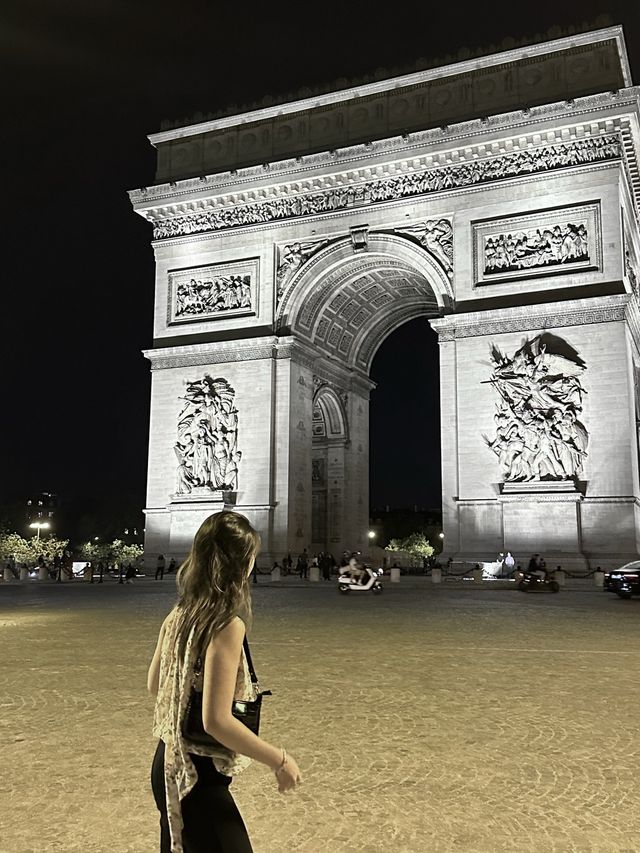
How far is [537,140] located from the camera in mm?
28938

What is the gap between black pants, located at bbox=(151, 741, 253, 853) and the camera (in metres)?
2.42

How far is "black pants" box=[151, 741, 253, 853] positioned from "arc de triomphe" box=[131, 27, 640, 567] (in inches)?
983

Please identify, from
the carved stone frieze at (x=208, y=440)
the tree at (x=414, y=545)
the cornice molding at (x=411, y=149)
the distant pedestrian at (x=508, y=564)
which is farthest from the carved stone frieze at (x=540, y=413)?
the tree at (x=414, y=545)

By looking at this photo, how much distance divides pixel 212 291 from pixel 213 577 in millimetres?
32028

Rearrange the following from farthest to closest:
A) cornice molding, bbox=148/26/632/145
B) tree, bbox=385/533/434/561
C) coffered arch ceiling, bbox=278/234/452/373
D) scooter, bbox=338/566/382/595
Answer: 1. tree, bbox=385/533/434/561
2. coffered arch ceiling, bbox=278/234/452/373
3. cornice molding, bbox=148/26/632/145
4. scooter, bbox=338/566/382/595

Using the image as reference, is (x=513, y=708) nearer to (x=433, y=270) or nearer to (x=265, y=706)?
(x=265, y=706)

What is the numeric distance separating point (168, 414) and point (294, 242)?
8.28m

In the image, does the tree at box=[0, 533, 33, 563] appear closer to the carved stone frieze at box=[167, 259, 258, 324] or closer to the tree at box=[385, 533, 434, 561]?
the carved stone frieze at box=[167, 259, 258, 324]

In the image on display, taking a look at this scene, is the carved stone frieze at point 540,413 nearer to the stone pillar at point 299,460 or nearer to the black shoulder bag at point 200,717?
the stone pillar at point 299,460

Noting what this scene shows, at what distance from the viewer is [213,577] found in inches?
101

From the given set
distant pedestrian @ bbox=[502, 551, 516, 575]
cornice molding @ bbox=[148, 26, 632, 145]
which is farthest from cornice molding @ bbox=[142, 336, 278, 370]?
distant pedestrian @ bbox=[502, 551, 516, 575]

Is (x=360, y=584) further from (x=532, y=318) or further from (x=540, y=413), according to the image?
(x=532, y=318)

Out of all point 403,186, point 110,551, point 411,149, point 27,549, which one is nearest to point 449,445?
point 403,186

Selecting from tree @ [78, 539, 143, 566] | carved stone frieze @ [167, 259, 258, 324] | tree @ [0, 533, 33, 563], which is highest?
carved stone frieze @ [167, 259, 258, 324]
